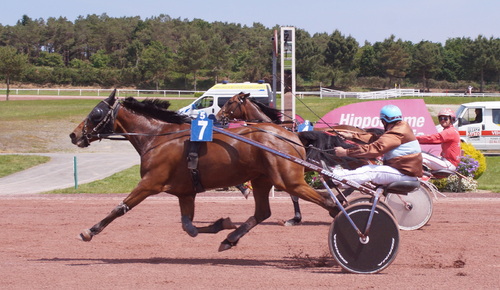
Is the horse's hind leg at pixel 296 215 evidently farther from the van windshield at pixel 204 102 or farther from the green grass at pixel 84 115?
the van windshield at pixel 204 102

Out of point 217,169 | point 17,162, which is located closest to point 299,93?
point 17,162

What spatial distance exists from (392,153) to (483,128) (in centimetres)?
1838

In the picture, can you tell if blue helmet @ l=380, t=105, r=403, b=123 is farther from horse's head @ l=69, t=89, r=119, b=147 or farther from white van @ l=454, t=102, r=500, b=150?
white van @ l=454, t=102, r=500, b=150

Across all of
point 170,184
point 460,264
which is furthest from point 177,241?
point 460,264

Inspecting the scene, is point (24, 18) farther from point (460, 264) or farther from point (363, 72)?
point (460, 264)

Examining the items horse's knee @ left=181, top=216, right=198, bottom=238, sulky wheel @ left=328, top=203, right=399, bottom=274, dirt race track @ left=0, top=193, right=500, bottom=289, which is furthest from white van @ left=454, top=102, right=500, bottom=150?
sulky wheel @ left=328, top=203, right=399, bottom=274

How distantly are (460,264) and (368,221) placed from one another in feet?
4.60

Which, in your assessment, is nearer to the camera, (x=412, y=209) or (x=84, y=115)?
(x=412, y=209)

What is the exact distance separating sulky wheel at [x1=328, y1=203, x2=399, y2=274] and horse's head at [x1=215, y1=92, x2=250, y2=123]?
5.18 metres

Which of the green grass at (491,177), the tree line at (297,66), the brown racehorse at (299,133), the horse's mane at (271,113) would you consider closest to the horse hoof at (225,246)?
the brown racehorse at (299,133)

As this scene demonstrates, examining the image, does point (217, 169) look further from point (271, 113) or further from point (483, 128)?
point (483, 128)

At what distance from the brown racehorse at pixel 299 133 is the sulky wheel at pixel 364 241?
8.20 ft

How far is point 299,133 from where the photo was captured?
30.8 feet

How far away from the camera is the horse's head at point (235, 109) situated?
1159 cm
